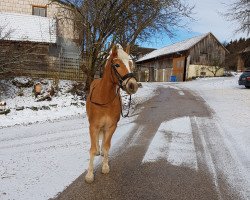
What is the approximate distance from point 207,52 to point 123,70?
135 feet

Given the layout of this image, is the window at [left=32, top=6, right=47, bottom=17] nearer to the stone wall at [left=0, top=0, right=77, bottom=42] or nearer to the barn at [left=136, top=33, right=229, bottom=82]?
the stone wall at [left=0, top=0, right=77, bottom=42]

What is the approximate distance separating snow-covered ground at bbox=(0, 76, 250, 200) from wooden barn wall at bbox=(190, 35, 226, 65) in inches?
1175

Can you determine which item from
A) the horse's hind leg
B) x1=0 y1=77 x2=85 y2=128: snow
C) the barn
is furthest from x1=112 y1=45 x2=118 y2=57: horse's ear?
the barn

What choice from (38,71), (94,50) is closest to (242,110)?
(94,50)

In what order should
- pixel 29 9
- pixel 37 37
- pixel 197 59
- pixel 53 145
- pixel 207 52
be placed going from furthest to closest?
pixel 207 52, pixel 197 59, pixel 29 9, pixel 37 37, pixel 53 145

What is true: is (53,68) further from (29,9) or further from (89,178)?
(89,178)

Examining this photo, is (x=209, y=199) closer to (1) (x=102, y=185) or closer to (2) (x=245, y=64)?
(1) (x=102, y=185)

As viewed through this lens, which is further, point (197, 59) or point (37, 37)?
point (197, 59)

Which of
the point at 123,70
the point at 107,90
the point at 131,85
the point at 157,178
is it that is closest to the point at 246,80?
the point at 157,178

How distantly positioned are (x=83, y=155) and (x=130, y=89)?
8.77ft

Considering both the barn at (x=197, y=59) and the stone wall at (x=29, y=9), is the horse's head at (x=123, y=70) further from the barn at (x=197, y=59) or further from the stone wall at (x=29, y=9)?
the barn at (x=197, y=59)

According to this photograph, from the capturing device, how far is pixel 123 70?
15.1ft

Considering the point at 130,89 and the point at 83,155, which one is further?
the point at 83,155

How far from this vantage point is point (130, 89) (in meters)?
4.42
